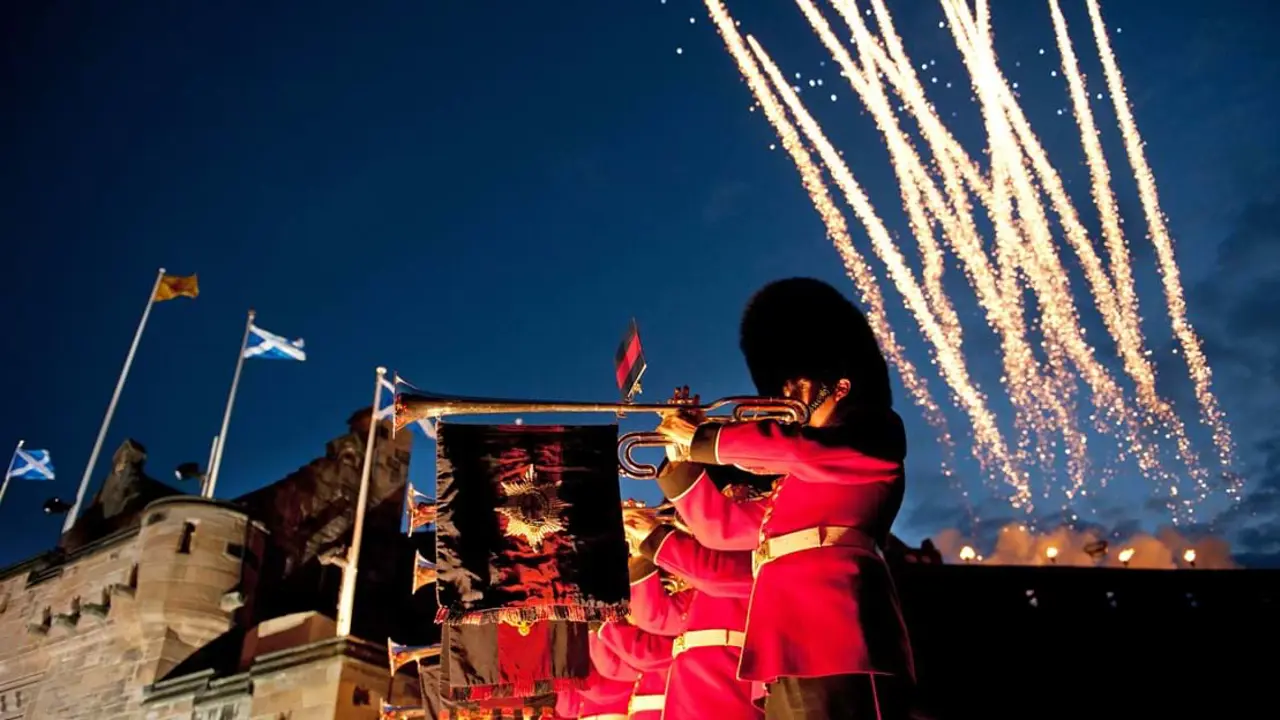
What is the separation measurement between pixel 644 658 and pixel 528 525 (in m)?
2.29

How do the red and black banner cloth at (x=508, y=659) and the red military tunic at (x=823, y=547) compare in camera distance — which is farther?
the red and black banner cloth at (x=508, y=659)

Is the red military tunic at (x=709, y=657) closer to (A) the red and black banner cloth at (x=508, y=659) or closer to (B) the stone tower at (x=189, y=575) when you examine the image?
(A) the red and black banner cloth at (x=508, y=659)

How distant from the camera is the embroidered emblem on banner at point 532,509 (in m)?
5.49

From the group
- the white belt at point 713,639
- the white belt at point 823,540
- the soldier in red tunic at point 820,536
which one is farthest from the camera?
the white belt at point 713,639

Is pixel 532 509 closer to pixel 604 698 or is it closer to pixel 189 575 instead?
pixel 604 698

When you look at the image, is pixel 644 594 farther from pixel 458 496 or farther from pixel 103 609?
pixel 103 609

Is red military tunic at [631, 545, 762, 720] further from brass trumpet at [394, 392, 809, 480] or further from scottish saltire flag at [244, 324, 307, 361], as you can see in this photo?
scottish saltire flag at [244, 324, 307, 361]

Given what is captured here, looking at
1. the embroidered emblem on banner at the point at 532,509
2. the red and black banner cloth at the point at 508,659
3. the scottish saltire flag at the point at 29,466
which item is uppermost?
the scottish saltire flag at the point at 29,466

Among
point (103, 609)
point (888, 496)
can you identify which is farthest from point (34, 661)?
point (888, 496)

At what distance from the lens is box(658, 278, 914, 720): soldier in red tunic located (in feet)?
12.2

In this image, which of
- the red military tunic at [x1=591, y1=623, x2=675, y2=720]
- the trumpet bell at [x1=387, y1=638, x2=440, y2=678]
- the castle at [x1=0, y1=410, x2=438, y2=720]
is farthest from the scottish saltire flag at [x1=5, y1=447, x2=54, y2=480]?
the red military tunic at [x1=591, y1=623, x2=675, y2=720]

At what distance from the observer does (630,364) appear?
5.55 meters

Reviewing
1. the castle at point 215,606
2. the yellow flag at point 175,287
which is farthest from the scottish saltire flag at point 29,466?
the yellow flag at point 175,287

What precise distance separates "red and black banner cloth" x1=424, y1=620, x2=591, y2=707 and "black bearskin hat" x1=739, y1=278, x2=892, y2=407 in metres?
3.47
